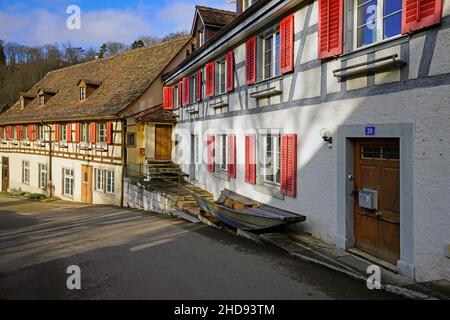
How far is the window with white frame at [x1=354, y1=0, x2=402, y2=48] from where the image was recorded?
5727 millimetres

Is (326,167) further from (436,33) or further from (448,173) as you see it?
(436,33)

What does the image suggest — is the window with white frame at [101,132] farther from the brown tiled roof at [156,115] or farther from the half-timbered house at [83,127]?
the brown tiled roof at [156,115]

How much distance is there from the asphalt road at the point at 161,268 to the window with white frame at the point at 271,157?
5.78 ft

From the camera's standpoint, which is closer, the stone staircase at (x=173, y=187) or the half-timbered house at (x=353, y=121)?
the half-timbered house at (x=353, y=121)

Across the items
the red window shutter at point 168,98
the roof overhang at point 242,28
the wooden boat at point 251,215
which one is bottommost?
Result: the wooden boat at point 251,215

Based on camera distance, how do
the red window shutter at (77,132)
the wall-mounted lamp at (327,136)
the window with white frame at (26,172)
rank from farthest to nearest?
the window with white frame at (26,172) < the red window shutter at (77,132) < the wall-mounted lamp at (327,136)

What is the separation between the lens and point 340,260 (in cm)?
619

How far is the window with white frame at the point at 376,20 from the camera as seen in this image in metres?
5.73

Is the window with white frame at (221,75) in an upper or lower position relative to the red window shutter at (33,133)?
upper

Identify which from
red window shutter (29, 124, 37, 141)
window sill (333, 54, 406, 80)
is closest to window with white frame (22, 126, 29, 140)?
red window shutter (29, 124, 37, 141)

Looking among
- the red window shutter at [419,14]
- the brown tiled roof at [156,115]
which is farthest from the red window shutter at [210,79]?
the red window shutter at [419,14]

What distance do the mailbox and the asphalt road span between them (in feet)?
4.25

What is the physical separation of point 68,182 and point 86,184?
2.39 m

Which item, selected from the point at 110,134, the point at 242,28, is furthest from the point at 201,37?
the point at 242,28
